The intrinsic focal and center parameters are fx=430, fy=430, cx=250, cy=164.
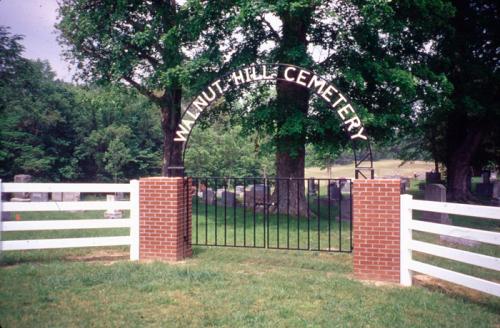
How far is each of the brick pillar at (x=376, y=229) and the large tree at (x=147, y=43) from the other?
9.10 meters

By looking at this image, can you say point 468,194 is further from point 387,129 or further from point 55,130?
point 55,130

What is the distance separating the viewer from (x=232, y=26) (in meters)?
13.4

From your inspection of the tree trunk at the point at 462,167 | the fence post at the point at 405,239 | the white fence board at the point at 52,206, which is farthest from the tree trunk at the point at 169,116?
the fence post at the point at 405,239

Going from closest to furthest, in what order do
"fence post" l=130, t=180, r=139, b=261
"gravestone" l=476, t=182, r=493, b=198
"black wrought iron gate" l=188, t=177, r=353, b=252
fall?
"fence post" l=130, t=180, r=139, b=261, "black wrought iron gate" l=188, t=177, r=353, b=252, "gravestone" l=476, t=182, r=493, b=198

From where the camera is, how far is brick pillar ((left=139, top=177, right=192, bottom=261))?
797 cm

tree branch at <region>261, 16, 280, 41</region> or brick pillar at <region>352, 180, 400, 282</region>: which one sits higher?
tree branch at <region>261, 16, 280, 41</region>

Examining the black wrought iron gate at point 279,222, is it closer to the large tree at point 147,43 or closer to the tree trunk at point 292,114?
the tree trunk at point 292,114

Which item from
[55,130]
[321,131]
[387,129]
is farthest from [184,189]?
[55,130]

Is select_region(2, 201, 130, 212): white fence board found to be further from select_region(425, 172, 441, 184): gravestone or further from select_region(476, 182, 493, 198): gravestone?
select_region(425, 172, 441, 184): gravestone

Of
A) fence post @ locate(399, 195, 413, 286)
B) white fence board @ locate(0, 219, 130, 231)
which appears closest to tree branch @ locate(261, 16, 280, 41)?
white fence board @ locate(0, 219, 130, 231)

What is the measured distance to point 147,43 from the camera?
18047mm

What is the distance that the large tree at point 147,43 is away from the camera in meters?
15.0

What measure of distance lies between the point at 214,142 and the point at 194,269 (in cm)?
2981

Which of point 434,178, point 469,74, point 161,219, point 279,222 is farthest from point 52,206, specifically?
point 434,178
